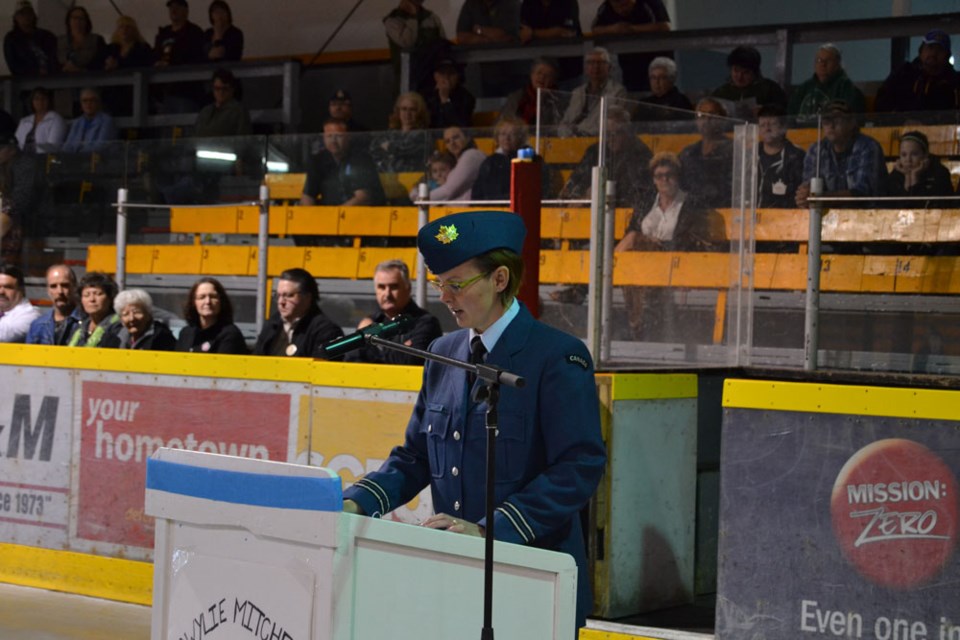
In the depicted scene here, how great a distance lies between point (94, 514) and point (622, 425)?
2.67m

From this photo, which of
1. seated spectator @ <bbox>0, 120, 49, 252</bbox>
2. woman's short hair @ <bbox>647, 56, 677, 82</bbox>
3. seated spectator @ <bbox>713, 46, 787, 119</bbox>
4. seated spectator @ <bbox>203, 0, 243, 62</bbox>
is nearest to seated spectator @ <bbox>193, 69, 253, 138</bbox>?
seated spectator @ <bbox>203, 0, 243, 62</bbox>

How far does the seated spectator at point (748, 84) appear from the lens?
8250mm

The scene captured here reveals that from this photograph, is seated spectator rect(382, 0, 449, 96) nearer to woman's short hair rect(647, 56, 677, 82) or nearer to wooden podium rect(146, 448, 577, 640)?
woman's short hair rect(647, 56, 677, 82)

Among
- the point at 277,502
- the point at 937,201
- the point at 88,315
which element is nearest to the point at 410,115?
the point at 88,315

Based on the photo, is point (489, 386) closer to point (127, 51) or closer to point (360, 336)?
point (360, 336)

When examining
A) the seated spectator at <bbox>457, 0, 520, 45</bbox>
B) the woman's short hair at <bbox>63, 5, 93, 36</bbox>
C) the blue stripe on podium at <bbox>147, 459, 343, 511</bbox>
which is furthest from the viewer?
the woman's short hair at <bbox>63, 5, 93, 36</bbox>

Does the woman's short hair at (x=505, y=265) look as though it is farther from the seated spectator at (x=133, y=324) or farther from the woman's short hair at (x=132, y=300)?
the woman's short hair at (x=132, y=300)

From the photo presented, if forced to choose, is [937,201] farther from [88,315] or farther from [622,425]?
[88,315]

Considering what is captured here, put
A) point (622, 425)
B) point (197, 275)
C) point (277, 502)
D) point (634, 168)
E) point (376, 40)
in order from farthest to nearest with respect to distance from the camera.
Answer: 1. point (376, 40)
2. point (197, 275)
3. point (634, 168)
4. point (622, 425)
5. point (277, 502)

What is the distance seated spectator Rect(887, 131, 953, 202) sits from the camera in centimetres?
596

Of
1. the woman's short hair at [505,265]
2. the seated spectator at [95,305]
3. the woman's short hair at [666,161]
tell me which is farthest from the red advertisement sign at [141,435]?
the woman's short hair at [505,265]

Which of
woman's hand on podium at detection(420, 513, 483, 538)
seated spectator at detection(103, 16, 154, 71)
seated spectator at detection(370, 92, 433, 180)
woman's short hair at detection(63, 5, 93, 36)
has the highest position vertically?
woman's short hair at detection(63, 5, 93, 36)

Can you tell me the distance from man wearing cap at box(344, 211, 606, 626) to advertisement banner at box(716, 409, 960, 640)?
1.92 m

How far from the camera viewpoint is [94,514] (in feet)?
20.9
